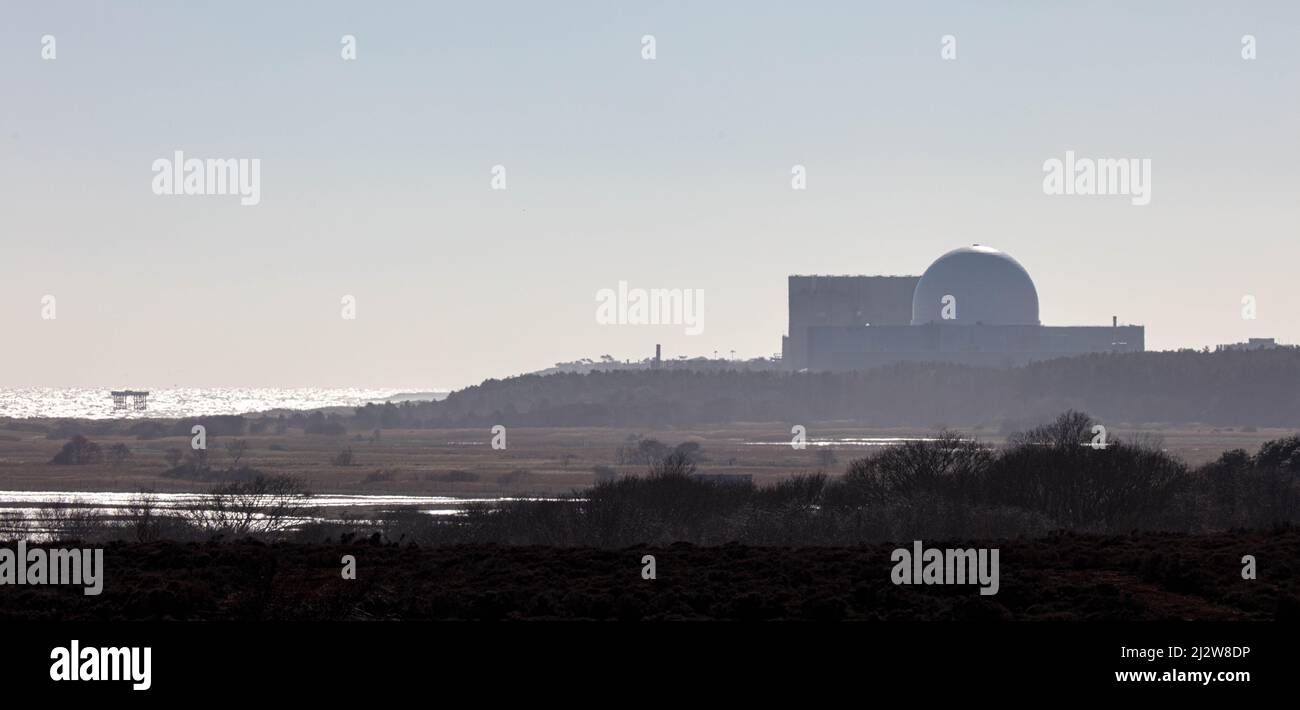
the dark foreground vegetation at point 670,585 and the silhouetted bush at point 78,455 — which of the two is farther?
the silhouetted bush at point 78,455

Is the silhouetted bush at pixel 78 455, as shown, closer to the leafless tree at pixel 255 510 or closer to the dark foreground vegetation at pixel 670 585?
the leafless tree at pixel 255 510

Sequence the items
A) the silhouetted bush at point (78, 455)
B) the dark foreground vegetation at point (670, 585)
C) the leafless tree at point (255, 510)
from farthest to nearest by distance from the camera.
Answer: the silhouetted bush at point (78, 455), the leafless tree at point (255, 510), the dark foreground vegetation at point (670, 585)

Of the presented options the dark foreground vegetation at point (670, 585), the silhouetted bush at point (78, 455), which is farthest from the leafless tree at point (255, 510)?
the silhouetted bush at point (78, 455)

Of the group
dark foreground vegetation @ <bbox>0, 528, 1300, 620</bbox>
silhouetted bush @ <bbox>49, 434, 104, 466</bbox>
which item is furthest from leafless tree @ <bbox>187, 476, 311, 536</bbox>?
silhouetted bush @ <bbox>49, 434, 104, 466</bbox>

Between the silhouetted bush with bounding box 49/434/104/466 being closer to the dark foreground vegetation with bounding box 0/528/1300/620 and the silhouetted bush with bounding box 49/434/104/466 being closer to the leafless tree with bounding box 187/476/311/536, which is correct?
the leafless tree with bounding box 187/476/311/536

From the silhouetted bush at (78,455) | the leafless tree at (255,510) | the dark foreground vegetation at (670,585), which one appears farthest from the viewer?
the silhouetted bush at (78,455)

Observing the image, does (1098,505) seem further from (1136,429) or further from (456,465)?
(1136,429)

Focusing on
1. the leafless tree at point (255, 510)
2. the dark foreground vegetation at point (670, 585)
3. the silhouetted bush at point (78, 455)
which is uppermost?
the dark foreground vegetation at point (670, 585)

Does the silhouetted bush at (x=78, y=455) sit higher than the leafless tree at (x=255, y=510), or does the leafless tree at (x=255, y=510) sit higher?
the silhouetted bush at (x=78, y=455)

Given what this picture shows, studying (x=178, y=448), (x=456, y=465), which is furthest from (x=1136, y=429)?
(x=178, y=448)
